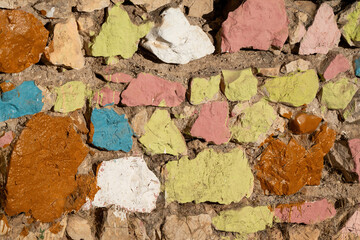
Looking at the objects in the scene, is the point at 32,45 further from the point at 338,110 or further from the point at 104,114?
the point at 338,110

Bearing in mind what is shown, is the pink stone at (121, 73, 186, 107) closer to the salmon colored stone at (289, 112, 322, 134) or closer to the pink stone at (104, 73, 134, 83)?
the pink stone at (104, 73, 134, 83)

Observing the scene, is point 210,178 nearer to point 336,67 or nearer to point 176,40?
point 176,40

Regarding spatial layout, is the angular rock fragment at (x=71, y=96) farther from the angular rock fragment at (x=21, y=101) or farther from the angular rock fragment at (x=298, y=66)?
the angular rock fragment at (x=298, y=66)

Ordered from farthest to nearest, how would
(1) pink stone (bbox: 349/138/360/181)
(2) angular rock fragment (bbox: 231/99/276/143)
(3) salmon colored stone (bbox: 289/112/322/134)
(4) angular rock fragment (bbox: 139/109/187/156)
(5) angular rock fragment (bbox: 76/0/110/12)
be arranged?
1. (1) pink stone (bbox: 349/138/360/181)
2. (3) salmon colored stone (bbox: 289/112/322/134)
3. (2) angular rock fragment (bbox: 231/99/276/143)
4. (4) angular rock fragment (bbox: 139/109/187/156)
5. (5) angular rock fragment (bbox: 76/0/110/12)

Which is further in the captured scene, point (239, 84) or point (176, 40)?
point (239, 84)

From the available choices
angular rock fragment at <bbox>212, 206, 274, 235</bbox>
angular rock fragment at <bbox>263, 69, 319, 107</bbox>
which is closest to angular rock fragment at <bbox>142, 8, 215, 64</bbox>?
angular rock fragment at <bbox>263, 69, 319, 107</bbox>

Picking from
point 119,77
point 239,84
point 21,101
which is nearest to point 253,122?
point 239,84
